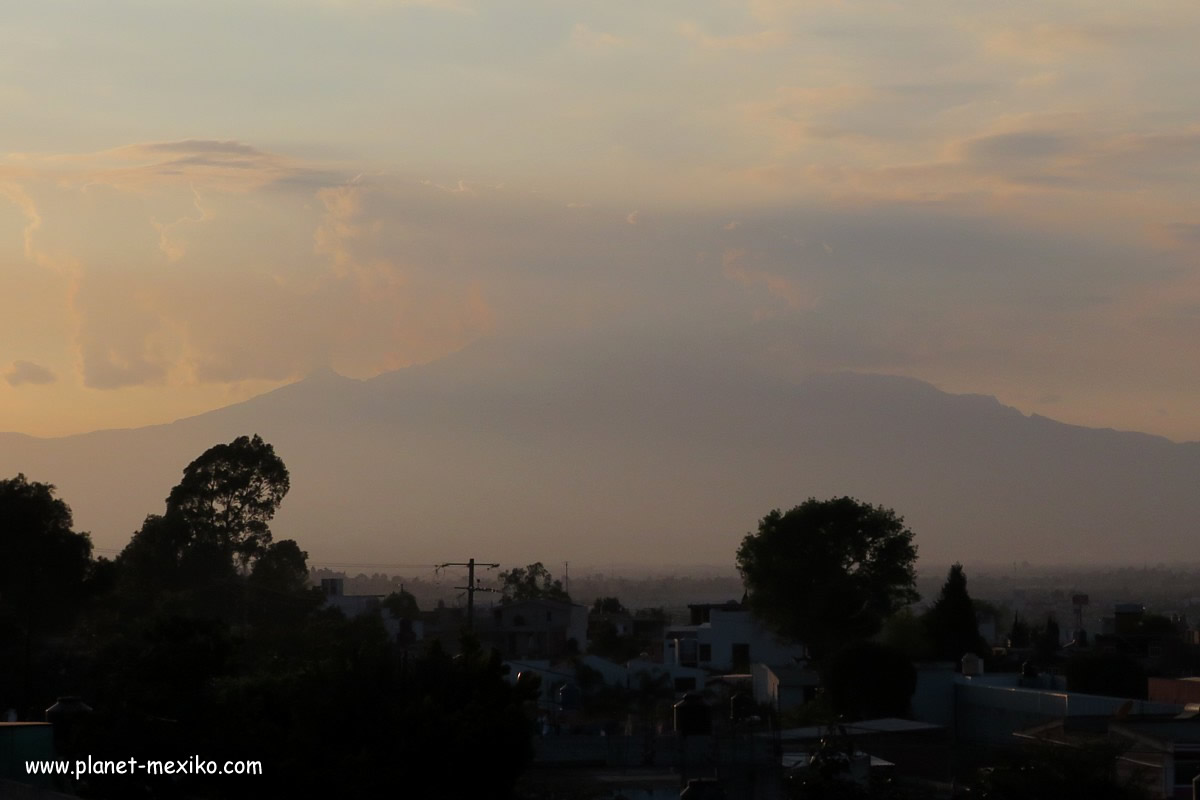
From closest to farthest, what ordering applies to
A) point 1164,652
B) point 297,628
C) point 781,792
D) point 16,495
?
point 781,792
point 16,495
point 297,628
point 1164,652

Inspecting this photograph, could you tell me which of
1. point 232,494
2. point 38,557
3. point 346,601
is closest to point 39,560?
point 38,557

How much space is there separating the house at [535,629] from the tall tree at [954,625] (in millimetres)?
23604

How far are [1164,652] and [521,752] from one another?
5227 centimetres

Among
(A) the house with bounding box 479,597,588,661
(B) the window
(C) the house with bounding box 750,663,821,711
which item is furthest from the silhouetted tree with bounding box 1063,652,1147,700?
(A) the house with bounding box 479,597,588,661

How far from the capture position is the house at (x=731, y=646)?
245ft

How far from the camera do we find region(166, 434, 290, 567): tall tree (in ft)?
229

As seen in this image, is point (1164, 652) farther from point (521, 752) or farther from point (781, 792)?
point (521, 752)

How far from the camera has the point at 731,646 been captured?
7556 cm

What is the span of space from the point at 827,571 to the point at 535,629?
68.5ft

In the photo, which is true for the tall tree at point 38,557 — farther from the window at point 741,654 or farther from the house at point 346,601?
the house at point 346,601

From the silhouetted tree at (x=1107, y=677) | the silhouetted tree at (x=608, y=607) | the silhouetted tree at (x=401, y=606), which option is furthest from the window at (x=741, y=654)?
the silhouetted tree at (x=608, y=607)

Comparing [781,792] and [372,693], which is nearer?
[372,693]

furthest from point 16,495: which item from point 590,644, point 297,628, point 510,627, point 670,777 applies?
point 590,644

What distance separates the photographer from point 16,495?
157 ft
